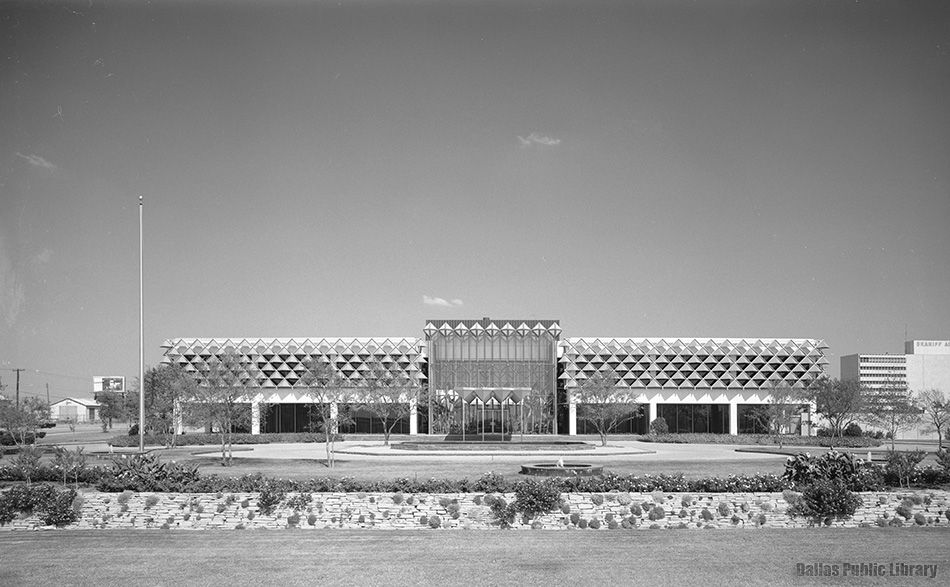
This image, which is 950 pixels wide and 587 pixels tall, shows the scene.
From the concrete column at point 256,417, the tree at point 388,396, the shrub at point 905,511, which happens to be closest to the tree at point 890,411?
the tree at point 388,396

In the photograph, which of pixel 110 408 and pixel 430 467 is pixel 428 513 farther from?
pixel 110 408

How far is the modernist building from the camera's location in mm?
76375

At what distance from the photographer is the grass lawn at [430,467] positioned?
3152 centimetres

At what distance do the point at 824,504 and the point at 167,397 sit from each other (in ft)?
152

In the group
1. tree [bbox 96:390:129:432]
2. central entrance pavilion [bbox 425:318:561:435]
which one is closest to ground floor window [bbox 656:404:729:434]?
central entrance pavilion [bbox 425:318:561:435]

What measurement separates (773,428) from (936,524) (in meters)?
44.2

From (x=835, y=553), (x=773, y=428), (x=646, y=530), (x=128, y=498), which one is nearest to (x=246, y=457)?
(x=128, y=498)

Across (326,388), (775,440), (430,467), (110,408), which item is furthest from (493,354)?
(110,408)

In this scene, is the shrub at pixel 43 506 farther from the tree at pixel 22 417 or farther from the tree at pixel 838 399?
the tree at pixel 838 399

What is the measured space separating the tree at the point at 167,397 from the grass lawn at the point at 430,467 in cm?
1077

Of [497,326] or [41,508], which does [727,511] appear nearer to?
[41,508]

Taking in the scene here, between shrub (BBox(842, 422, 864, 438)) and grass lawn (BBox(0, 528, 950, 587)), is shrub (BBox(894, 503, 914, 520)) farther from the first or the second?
shrub (BBox(842, 422, 864, 438))

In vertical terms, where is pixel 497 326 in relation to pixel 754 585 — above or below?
above

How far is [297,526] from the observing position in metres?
18.8
